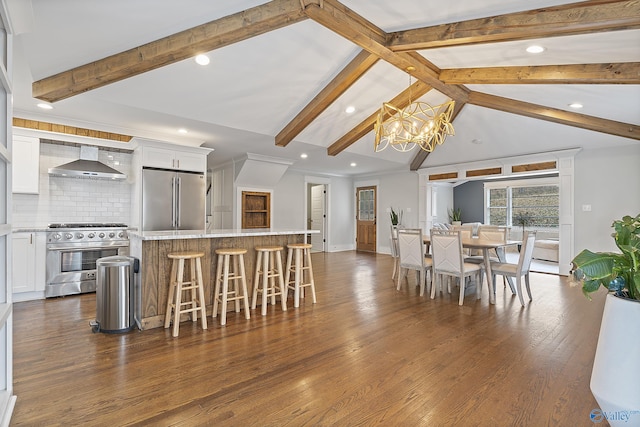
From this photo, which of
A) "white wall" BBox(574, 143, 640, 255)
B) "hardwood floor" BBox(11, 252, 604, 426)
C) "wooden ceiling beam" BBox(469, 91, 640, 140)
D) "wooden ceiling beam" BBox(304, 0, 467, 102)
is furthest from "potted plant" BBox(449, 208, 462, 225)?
"wooden ceiling beam" BBox(304, 0, 467, 102)

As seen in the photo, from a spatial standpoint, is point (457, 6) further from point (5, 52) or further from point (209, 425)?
point (209, 425)

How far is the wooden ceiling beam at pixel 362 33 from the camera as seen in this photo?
8.70 feet

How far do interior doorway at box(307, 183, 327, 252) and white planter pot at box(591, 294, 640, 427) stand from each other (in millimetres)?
7535

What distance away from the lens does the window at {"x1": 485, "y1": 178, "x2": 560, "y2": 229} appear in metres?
8.98

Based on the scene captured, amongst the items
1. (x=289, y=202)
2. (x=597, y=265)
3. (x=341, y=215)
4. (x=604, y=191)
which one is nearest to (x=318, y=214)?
(x=341, y=215)

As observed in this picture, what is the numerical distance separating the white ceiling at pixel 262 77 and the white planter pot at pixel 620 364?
7.93ft

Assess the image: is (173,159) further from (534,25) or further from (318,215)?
(318,215)

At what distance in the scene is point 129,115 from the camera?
4047 millimetres

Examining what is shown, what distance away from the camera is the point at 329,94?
13.7 feet

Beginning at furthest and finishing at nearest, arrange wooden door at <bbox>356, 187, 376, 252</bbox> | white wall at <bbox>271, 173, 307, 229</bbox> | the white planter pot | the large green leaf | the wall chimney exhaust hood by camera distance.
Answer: wooden door at <bbox>356, 187, 376, 252</bbox> → white wall at <bbox>271, 173, 307, 229</bbox> → the wall chimney exhaust hood → the large green leaf → the white planter pot

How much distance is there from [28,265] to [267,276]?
125 inches

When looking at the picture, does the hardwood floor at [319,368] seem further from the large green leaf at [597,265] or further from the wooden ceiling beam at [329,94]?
the wooden ceiling beam at [329,94]

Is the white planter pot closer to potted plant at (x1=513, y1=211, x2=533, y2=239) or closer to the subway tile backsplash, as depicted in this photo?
the subway tile backsplash

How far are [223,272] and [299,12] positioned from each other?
2659 millimetres
